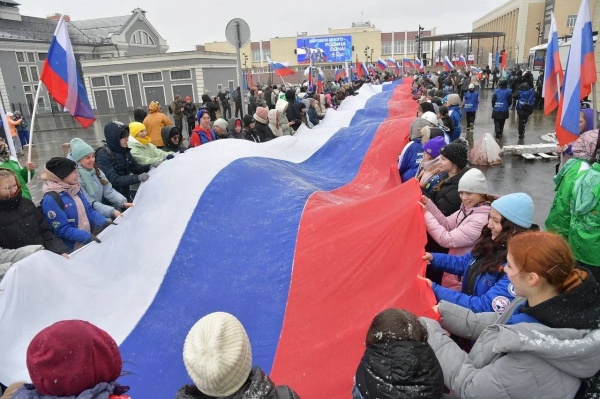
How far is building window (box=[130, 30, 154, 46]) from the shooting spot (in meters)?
39.2

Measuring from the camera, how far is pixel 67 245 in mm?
3818

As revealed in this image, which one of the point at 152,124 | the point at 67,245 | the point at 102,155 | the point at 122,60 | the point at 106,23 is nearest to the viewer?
the point at 67,245

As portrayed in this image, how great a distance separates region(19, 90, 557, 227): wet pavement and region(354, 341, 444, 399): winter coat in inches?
218

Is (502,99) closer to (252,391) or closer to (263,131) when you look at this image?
(263,131)

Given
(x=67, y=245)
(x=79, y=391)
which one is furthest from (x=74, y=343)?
(x=67, y=245)

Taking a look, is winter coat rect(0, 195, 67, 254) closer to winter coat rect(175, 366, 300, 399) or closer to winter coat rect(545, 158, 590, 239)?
winter coat rect(175, 366, 300, 399)

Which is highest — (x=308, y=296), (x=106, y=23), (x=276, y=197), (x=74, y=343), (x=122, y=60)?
(x=106, y=23)

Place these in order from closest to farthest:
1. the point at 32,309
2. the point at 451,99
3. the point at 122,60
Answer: the point at 32,309 < the point at 451,99 < the point at 122,60

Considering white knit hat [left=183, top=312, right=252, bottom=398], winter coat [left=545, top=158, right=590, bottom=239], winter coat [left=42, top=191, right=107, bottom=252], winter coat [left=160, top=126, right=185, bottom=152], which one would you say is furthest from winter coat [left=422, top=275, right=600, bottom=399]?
winter coat [left=160, top=126, right=185, bottom=152]

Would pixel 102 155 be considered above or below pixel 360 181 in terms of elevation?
above

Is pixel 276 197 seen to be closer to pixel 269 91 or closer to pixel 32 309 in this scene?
pixel 32 309

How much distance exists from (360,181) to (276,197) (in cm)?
177

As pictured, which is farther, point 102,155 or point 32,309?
point 102,155

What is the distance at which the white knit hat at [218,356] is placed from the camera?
4.87 ft
